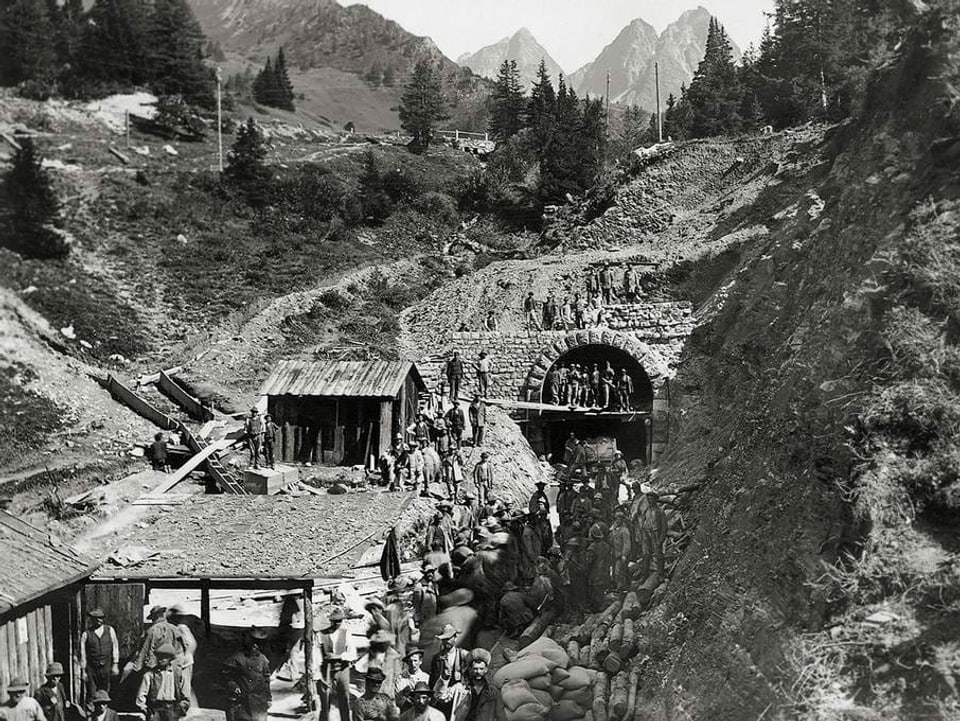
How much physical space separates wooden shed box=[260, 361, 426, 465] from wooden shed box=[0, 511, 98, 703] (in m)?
5.48

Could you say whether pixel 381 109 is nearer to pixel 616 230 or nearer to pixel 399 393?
pixel 399 393

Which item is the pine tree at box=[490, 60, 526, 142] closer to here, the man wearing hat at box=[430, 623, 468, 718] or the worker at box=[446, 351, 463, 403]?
the worker at box=[446, 351, 463, 403]

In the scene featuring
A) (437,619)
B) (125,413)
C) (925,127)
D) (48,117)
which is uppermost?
(48,117)

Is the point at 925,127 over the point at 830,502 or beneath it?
over

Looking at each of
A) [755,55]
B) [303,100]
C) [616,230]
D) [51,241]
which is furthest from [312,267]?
[616,230]

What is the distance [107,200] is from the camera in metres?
16.6

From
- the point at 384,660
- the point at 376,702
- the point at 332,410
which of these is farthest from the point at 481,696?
Result: the point at 332,410

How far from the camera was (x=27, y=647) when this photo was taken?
8.00 m

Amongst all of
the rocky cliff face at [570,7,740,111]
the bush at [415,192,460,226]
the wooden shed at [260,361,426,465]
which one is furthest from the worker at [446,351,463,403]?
the rocky cliff face at [570,7,740,111]

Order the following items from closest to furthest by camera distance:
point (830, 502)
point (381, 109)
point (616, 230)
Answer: point (830, 502)
point (381, 109)
point (616, 230)

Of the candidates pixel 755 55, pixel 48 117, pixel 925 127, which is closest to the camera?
pixel 925 127

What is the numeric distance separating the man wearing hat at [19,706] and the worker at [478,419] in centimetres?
993

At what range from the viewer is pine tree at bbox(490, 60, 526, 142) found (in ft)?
61.2

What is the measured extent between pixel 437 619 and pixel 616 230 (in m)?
22.2
